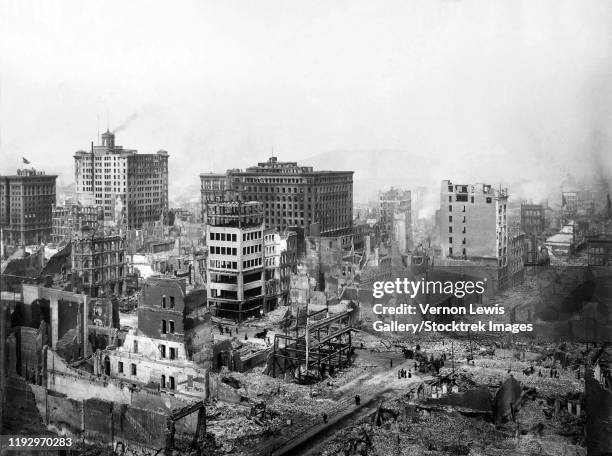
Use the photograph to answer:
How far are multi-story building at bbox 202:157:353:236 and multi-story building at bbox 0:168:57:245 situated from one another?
771 centimetres

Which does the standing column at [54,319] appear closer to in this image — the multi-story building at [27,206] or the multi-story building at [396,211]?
the multi-story building at [27,206]

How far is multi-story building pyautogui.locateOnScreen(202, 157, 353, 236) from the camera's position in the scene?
32.7 m

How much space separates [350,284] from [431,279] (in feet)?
27.5

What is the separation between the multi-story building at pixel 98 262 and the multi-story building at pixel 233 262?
3.95 m

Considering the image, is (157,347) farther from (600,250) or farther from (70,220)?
(70,220)

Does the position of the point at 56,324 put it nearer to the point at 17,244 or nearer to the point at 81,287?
the point at 81,287

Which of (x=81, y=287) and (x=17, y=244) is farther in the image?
(x=17, y=244)

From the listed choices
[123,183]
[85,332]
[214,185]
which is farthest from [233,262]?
[123,183]

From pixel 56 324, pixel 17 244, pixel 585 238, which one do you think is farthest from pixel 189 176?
pixel 585 238

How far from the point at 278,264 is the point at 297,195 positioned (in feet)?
11.3

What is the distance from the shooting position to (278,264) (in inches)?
1355

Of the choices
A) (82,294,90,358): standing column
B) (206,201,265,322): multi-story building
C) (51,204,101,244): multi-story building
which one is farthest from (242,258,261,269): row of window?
(82,294,90,358): standing column

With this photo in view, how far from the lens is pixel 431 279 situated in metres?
23.6

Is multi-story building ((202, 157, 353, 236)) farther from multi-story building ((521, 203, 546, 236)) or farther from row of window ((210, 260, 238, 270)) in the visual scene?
multi-story building ((521, 203, 546, 236))
